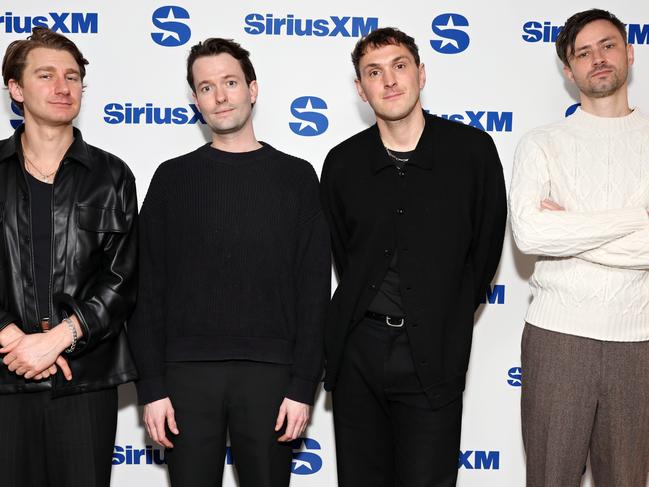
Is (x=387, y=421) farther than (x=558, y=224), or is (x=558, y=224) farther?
(x=387, y=421)

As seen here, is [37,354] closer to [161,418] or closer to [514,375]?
[161,418]

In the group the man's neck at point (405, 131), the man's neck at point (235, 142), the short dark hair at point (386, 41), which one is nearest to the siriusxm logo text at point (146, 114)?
the man's neck at point (235, 142)

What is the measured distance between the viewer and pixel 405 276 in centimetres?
219

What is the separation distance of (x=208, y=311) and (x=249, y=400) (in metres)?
0.32

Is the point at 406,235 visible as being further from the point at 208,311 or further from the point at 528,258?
the point at 528,258

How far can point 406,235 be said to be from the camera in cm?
222

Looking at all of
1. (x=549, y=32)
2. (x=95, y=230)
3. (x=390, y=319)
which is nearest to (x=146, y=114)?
(x=95, y=230)

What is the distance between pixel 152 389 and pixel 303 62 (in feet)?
5.11

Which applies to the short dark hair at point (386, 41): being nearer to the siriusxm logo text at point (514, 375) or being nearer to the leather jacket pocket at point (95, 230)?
the leather jacket pocket at point (95, 230)

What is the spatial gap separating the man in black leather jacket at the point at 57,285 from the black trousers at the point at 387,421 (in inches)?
28.9

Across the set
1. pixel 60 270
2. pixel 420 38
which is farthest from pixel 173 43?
pixel 60 270

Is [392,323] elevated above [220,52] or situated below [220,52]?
below

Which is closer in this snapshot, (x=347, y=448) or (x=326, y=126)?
(x=347, y=448)

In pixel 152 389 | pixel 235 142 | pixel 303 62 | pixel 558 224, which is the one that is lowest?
pixel 152 389
